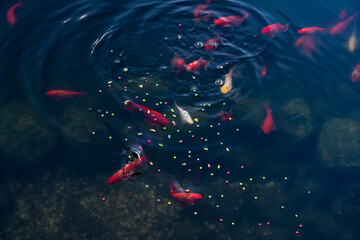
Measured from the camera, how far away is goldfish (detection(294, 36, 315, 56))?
7.71 metres

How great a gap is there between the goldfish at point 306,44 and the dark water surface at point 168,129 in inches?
2.3

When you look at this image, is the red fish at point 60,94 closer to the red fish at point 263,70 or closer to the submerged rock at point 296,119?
the red fish at point 263,70

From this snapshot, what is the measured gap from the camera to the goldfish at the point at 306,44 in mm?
7715

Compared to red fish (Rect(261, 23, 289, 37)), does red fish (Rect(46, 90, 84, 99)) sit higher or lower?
higher

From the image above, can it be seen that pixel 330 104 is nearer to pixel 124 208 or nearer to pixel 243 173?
pixel 243 173

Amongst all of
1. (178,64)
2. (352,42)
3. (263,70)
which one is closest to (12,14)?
(178,64)

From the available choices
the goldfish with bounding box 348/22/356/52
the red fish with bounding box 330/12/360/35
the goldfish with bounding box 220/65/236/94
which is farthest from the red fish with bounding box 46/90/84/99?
the goldfish with bounding box 348/22/356/52

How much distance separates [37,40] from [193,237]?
555cm

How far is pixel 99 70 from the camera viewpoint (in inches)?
258

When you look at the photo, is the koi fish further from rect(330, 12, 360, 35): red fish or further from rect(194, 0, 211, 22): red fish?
rect(194, 0, 211, 22): red fish

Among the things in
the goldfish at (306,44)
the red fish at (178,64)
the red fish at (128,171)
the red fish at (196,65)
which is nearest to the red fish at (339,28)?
the goldfish at (306,44)

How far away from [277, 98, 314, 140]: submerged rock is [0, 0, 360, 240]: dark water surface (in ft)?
0.09

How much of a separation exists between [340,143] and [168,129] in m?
3.78

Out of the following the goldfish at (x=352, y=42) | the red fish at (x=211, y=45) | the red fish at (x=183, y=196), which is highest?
the red fish at (x=211, y=45)
